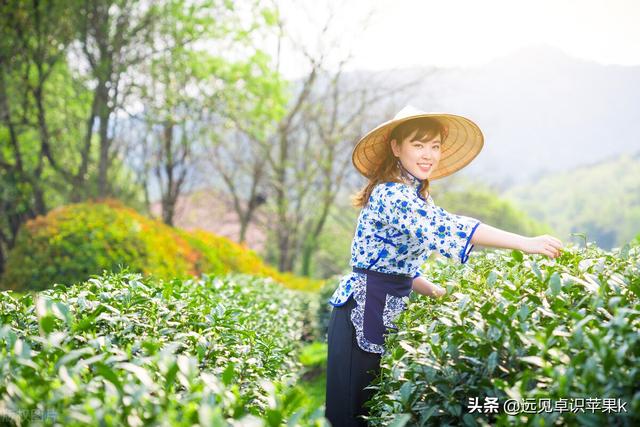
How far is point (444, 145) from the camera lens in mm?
3174

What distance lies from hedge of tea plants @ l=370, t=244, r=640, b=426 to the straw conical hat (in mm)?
819

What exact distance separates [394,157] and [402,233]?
18.6 inches

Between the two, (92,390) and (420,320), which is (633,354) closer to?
(420,320)

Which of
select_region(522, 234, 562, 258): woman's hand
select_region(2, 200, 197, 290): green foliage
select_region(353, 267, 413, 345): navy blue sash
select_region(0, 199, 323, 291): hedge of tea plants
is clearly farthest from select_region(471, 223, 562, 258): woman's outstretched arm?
select_region(2, 200, 197, 290): green foliage

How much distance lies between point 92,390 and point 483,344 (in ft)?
3.54

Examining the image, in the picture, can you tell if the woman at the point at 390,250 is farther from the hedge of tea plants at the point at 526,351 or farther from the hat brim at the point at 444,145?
the hedge of tea plants at the point at 526,351

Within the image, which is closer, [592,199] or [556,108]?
[592,199]

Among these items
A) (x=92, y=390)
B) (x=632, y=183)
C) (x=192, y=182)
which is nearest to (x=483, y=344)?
(x=92, y=390)

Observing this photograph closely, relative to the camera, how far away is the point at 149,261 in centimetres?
738

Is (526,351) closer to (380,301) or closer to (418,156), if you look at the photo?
(380,301)

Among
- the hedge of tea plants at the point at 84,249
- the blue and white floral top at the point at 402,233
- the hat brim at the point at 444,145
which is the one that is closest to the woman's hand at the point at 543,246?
the blue and white floral top at the point at 402,233

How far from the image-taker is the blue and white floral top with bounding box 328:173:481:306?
237 centimetres

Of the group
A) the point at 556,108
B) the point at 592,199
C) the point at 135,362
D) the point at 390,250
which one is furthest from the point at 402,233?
the point at 556,108

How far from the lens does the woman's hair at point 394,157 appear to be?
276 cm
